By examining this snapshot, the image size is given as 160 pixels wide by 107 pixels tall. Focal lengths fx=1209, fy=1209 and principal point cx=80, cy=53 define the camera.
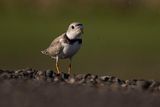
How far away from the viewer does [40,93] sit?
1659 centimetres

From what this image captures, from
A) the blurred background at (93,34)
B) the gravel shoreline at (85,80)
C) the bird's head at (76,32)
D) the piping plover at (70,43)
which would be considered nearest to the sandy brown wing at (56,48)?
the piping plover at (70,43)

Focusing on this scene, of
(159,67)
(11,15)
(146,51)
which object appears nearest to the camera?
(159,67)

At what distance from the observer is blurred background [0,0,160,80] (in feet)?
84.1

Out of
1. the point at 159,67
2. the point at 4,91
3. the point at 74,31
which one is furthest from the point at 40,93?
the point at 159,67

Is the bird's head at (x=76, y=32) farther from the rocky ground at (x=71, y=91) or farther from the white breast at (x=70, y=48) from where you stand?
the rocky ground at (x=71, y=91)

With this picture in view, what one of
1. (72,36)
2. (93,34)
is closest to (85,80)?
(72,36)

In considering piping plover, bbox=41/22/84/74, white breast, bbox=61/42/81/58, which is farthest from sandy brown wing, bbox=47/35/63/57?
white breast, bbox=61/42/81/58

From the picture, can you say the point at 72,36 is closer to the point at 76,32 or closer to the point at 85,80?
the point at 76,32

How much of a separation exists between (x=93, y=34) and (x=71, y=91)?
48.9 feet

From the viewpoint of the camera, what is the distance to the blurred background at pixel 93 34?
84.1ft

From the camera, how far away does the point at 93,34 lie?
105ft

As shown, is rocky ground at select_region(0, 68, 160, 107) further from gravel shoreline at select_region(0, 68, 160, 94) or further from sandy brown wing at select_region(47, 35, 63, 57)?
sandy brown wing at select_region(47, 35, 63, 57)

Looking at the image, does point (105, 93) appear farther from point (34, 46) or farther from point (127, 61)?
point (34, 46)

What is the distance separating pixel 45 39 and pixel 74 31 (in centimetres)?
950
